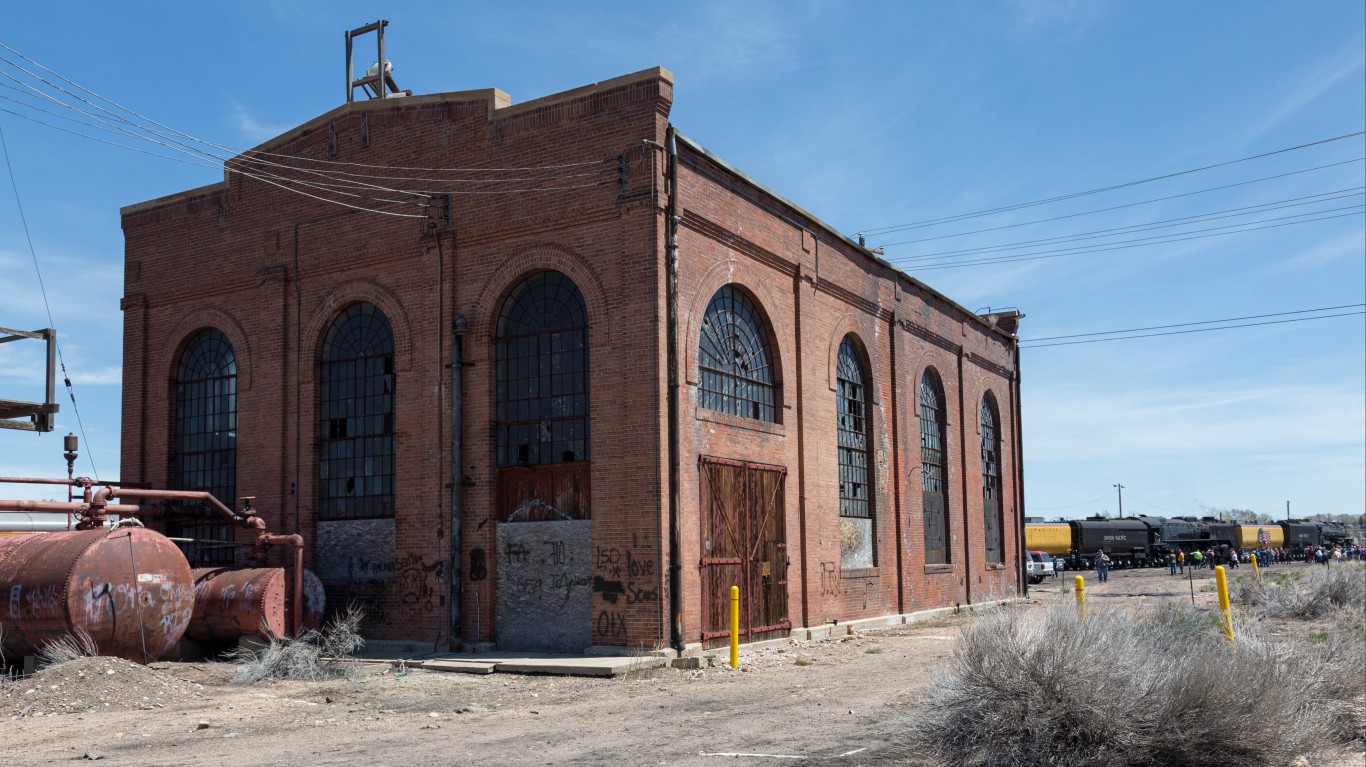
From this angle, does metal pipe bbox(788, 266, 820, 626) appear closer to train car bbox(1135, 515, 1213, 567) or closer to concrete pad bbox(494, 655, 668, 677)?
concrete pad bbox(494, 655, 668, 677)

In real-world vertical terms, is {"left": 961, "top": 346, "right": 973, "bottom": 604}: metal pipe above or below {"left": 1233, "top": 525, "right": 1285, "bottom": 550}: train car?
above

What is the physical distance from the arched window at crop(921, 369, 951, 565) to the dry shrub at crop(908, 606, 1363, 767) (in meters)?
19.2

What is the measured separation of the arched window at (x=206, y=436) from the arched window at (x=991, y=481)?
2084 centimetres

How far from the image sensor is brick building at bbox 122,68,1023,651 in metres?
18.1

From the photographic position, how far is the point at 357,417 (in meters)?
21.1

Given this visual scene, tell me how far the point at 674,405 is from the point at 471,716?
6.34m

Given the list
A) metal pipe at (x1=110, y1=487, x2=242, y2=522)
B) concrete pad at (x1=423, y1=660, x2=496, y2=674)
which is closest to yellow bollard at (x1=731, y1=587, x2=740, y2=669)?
concrete pad at (x1=423, y1=660, x2=496, y2=674)

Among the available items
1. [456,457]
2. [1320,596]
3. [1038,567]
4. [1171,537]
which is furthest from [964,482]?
[1171,537]

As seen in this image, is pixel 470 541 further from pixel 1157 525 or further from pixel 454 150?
pixel 1157 525

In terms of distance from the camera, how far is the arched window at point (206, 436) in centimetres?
2255

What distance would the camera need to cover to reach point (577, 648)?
58.8 ft

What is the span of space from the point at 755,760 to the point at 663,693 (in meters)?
5.27

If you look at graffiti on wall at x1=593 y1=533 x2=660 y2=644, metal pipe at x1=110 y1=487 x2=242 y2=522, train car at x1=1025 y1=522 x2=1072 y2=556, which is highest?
metal pipe at x1=110 y1=487 x2=242 y2=522

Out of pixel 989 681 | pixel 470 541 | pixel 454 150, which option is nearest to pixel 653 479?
pixel 470 541
